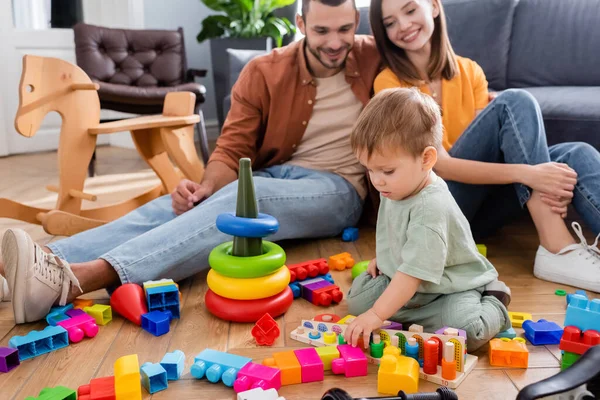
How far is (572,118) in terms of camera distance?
6.20ft

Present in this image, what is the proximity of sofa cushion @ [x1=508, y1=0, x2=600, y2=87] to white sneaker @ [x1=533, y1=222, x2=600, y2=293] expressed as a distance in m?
1.10

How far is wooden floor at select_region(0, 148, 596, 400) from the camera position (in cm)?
103

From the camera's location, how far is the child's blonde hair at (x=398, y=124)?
1065 mm

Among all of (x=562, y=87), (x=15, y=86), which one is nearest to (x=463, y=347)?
(x=562, y=87)

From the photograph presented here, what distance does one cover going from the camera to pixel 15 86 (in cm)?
377

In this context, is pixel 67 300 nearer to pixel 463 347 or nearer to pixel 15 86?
pixel 463 347

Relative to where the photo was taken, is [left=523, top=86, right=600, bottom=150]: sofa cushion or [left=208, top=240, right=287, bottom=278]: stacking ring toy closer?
[left=208, top=240, right=287, bottom=278]: stacking ring toy

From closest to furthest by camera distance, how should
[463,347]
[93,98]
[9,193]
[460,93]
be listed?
[463,347] → [460,93] → [93,98] → [9,193]

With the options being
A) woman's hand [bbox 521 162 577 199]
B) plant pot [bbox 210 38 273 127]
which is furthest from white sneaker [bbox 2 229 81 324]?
plant pot [bbox 210 38 273 127]

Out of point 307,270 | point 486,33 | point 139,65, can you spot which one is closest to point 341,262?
point 307,270

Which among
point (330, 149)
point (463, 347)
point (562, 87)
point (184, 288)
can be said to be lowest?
point (184, 288)

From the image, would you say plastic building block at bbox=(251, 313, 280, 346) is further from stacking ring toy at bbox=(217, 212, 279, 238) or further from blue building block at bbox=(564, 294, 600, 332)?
blue building block at bbox=(564, 294, 600, 332)

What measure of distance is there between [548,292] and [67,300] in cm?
116

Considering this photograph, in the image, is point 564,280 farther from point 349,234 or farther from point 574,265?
point 349,234
